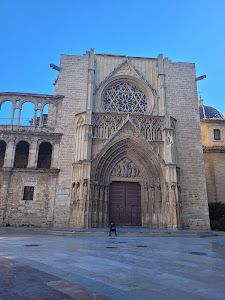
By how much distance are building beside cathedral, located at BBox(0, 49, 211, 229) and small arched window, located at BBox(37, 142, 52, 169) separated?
0.09 metres

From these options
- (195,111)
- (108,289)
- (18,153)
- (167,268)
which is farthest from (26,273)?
(195,111)

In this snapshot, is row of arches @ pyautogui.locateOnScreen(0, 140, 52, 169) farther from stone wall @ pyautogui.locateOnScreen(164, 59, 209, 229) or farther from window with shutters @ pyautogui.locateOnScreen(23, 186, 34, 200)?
stone wall @ pyautogui.locateOnScreen(164, 59, 209, 229)

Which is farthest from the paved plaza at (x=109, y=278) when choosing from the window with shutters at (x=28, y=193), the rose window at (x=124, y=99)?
the rose window at (x=124, y=99)

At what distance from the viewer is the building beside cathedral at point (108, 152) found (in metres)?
16.2

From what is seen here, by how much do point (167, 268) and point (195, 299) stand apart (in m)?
1.87

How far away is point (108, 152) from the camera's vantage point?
1703cm

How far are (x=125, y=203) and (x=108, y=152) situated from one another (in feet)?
13.5

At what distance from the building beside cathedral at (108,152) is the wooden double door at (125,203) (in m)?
0.07

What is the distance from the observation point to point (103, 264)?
5.04 meters

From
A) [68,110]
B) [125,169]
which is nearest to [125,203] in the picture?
[125,169]

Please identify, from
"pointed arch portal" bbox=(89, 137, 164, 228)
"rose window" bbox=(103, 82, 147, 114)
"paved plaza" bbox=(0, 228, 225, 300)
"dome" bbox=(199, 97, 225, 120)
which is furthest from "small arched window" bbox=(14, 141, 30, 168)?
"dome" bbox=(199, 97, 225, 120)

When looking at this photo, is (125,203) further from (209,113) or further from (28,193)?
(209,113)

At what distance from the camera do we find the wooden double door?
16875 mm

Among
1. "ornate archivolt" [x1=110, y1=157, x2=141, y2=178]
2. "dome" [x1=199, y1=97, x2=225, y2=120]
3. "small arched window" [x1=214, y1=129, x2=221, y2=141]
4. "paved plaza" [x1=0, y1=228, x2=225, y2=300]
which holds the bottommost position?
"paved plaza" [x1=0, y1=228, x2=225, y2=300]
